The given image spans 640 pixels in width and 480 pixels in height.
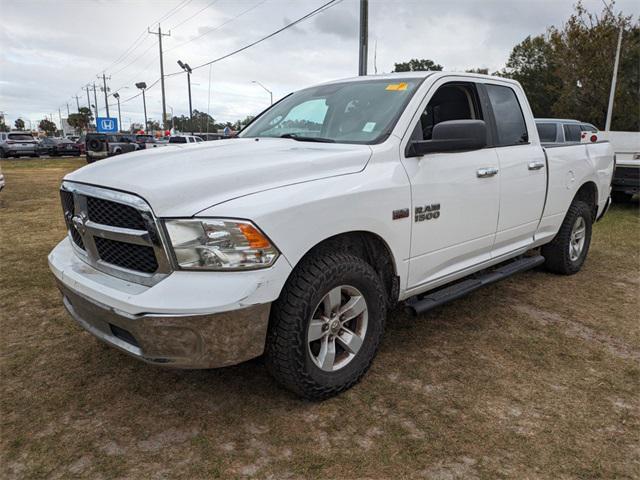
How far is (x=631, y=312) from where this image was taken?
4.18 m

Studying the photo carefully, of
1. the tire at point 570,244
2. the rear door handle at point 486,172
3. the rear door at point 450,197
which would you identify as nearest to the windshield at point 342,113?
the rear door at point 450,197

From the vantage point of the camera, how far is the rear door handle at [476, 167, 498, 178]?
3.45 meters

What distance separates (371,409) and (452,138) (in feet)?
5.47

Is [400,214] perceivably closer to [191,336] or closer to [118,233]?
[191,336]

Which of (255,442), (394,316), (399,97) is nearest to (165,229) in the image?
(255,442)

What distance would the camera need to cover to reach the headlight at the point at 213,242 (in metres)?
2.21

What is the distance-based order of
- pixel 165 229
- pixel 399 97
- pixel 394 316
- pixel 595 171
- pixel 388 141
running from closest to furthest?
pixel 165 229
pixel 388 141
pixel 399 97
pixel 394 316
pixel 595 171

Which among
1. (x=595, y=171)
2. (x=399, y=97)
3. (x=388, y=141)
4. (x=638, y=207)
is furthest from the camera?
(x=638, y=207)

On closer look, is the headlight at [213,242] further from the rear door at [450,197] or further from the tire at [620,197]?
the tire at [620,197]

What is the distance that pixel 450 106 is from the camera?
12.0 feet

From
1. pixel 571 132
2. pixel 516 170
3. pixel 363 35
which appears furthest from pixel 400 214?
pixel 363 35

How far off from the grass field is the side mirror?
1.38 meters

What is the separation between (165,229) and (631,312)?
3964 millimetres

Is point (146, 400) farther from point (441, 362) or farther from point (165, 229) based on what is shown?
point (441, 362)
